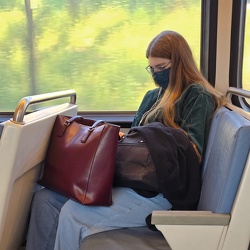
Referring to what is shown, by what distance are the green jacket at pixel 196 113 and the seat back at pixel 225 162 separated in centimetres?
7

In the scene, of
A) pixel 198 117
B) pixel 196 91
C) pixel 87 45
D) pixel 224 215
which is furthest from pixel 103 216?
pixel 87 45

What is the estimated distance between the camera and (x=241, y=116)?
1526 millimetres

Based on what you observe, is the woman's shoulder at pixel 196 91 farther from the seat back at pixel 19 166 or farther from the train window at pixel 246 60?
the train window at pixel 246 60

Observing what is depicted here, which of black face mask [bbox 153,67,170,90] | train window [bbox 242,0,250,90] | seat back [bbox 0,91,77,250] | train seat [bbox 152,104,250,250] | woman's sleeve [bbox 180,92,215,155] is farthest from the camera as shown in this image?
train window [bbox 242,0,250,90]

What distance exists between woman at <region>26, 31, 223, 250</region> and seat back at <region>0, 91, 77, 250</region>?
3.4 inches

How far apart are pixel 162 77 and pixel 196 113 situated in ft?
1.08

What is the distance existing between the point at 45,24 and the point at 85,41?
0.97 ft

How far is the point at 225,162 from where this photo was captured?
55.7 inches

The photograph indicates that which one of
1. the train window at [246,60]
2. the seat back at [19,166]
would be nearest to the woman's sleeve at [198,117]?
the seat back at [19,166]

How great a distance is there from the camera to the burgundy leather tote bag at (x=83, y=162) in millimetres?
1566

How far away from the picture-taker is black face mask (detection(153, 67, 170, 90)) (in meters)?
1.94

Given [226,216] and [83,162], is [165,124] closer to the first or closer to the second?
[83,162]

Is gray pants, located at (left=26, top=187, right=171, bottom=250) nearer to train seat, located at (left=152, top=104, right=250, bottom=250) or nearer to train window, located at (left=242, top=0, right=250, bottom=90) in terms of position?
train seat, located at (left=152, top=104, right=250, bottom=250)

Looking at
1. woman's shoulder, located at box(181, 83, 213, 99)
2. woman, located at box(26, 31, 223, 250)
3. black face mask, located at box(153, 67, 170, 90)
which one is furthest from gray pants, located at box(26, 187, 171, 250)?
black face mask, located at box(153, 67, 170, 90)
